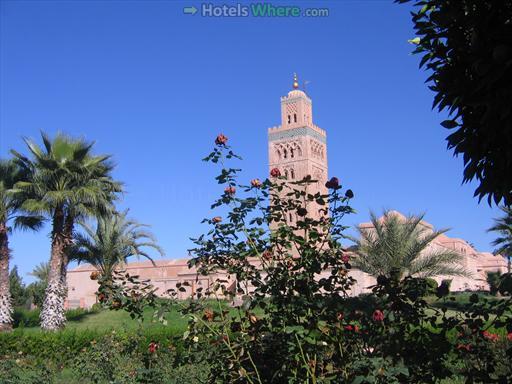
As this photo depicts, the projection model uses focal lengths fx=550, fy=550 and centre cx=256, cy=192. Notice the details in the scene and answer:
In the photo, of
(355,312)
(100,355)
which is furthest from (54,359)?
(355,312)

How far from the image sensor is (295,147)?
5456 centimetres

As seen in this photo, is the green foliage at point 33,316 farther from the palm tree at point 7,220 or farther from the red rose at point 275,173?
the red rose at point 275,173

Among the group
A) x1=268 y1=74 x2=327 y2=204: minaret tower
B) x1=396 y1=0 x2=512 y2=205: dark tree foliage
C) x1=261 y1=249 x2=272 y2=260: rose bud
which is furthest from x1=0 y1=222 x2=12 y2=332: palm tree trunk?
x1=268 y1=74 x2=327 y2=204: minaret tower

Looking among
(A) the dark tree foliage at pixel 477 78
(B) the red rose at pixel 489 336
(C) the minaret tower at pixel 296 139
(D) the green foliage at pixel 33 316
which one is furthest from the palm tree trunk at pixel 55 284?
(C) the minaret tower at pixel 296 139

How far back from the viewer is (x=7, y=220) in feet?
60.6

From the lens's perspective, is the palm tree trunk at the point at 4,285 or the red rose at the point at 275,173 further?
the palm tree trunk at the point at 4,285

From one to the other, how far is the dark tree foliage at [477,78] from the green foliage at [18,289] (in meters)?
42.6

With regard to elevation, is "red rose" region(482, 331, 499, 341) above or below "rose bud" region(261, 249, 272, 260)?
below

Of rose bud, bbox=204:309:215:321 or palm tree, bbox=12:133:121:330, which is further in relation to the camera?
palm tree, bbox=12:133:121:330

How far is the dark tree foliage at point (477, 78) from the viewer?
2432 mm

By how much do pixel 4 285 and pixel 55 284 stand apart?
1610 mm

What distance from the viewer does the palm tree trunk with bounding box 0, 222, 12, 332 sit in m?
17.9

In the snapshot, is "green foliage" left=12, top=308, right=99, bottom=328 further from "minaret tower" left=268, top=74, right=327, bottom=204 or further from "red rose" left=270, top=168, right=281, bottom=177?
"minaret tower" left=268, top=74, right=327, bottom=204

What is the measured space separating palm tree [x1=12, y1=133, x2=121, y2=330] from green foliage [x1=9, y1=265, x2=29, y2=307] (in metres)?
24.6
